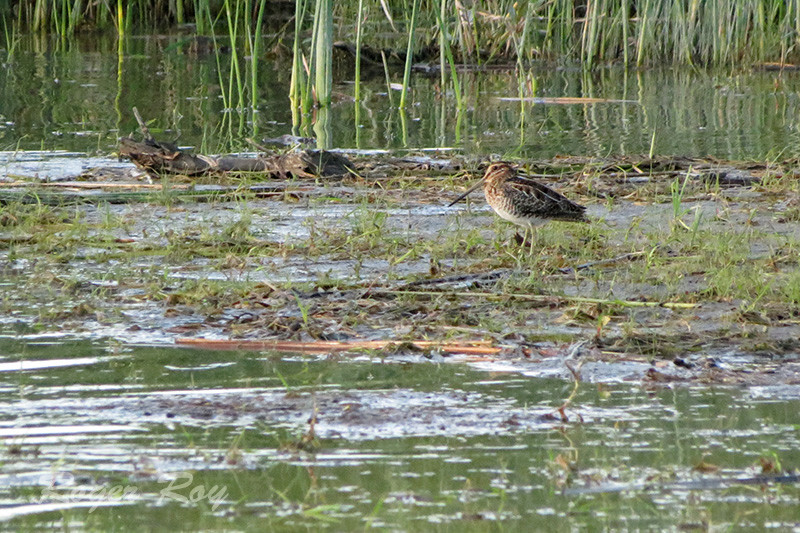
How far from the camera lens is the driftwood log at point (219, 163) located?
8.46m

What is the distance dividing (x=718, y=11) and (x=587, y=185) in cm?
828

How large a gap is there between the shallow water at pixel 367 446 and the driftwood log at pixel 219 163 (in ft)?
13.2

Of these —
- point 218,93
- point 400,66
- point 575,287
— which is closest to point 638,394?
point 575,287

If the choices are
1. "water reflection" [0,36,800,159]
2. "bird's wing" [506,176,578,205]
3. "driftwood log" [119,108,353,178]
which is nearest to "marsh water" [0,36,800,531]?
"bird's wing" [506,176,578,205]

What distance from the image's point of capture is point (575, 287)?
223 inches

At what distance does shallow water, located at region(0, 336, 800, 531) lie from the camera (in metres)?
3.17

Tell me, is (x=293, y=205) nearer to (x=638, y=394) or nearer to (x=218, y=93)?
(x=638, y=394)

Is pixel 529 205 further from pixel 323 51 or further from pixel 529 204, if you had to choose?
pixel 323 51

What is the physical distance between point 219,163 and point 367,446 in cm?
527

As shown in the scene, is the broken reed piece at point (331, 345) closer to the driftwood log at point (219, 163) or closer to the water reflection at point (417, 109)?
the driftwood log at point (219, 163)

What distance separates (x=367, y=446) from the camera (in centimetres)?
363

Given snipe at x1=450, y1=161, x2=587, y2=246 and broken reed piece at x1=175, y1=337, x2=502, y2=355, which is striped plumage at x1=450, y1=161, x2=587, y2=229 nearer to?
snipe at x1=450, y1=161, x2=587, y2=246

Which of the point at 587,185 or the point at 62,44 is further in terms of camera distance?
the point at 62,44

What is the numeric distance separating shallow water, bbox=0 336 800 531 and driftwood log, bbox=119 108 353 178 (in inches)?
158
